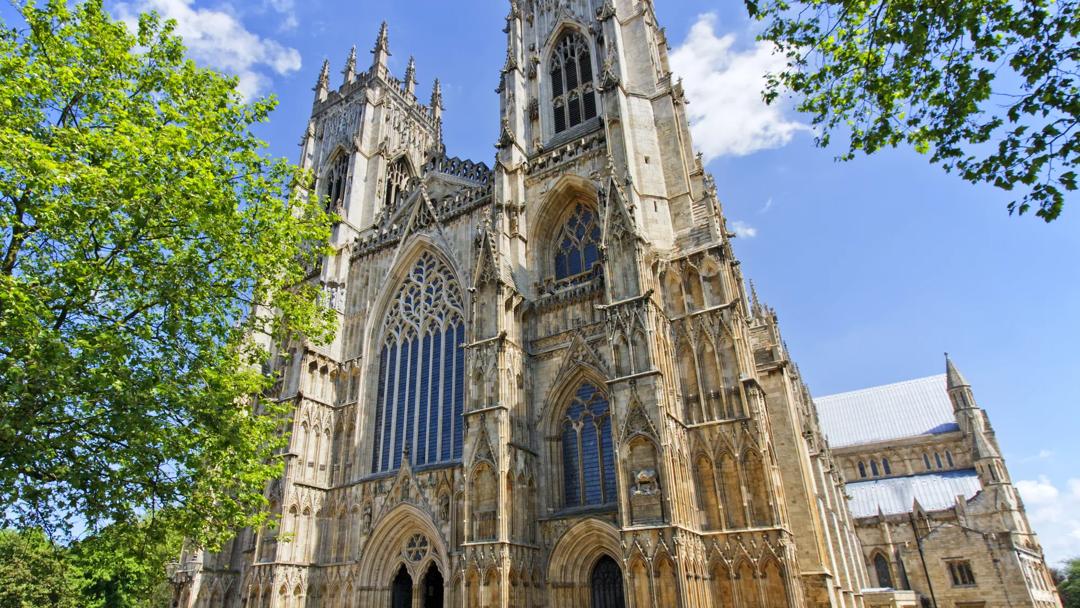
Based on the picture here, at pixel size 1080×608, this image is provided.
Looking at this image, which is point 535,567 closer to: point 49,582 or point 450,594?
point 450,594

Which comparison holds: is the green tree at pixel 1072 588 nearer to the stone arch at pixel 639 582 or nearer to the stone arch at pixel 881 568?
the stone arch at pixel 881 568

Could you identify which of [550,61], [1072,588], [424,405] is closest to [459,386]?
[424,405]

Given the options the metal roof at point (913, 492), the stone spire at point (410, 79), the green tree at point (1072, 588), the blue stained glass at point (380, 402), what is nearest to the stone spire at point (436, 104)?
the stone spire at point (410, 79)

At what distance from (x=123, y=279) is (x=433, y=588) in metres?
14.1

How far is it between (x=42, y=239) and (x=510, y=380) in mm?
11663

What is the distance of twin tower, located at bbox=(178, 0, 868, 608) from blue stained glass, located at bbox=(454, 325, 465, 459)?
88 millimetres

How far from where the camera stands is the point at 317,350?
23062mm

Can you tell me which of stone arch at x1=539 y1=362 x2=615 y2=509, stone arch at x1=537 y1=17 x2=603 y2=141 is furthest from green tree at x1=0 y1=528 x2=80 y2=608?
stone arch at x1=537 y1=17 x2=603 y2=141

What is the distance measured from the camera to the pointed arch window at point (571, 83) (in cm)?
2483

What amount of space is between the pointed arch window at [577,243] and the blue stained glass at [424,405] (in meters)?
5.63

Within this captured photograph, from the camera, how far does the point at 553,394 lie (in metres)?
18.5

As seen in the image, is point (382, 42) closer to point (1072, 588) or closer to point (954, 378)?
point (954, 378)

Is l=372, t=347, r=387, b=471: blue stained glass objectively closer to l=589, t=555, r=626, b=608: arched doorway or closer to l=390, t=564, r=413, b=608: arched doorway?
l=390, t=564, r=413, b=608: arched doorway

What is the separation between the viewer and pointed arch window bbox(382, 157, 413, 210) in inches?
1233
